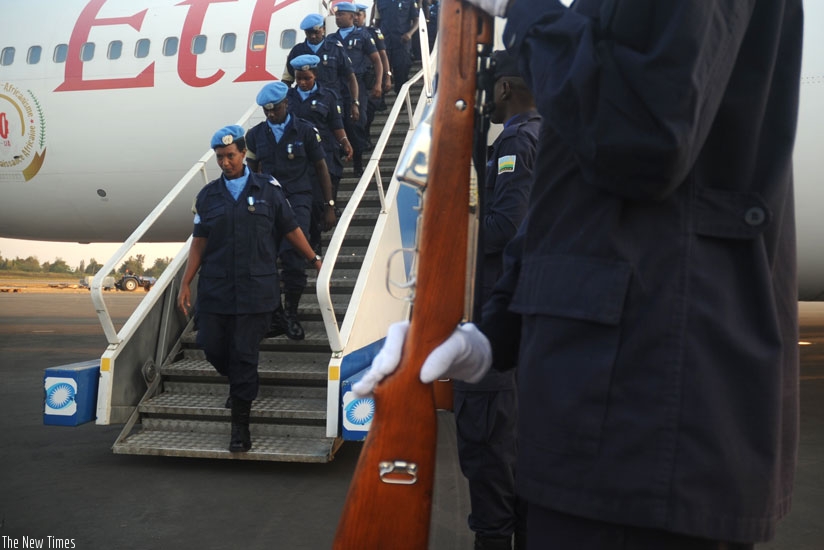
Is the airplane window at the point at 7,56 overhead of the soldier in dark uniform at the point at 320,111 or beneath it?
overhead

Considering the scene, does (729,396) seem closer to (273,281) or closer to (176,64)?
(273,281)

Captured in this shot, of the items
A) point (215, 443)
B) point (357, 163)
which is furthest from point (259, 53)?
point (215, 443)

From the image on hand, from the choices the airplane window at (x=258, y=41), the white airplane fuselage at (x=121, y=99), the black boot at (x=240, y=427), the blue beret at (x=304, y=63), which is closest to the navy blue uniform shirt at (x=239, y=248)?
the black boot at (x=240, y=427)

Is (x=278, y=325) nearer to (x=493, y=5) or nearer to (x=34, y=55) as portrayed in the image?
(x=493, y=5)

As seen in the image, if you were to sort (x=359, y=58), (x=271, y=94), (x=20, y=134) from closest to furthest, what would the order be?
(x=271, y=94), (x=359, y=58), (x=20, y=134)

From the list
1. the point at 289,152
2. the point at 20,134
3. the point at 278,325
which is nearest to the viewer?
the point at 278,325

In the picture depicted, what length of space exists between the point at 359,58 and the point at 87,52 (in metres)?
3.68

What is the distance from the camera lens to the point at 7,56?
349 inches

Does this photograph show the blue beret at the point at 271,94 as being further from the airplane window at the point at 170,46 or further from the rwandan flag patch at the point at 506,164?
the airplane window at the point at 170,46

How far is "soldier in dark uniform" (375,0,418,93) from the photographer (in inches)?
315

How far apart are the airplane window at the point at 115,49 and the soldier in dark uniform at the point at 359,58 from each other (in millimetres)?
2929

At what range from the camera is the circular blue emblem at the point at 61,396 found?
13.7 feet

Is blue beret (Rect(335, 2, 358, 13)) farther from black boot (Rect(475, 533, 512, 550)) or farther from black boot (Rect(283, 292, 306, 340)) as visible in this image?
black boot (Rect(475, 533, 512, 550))

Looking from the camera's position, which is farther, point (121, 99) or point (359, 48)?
point (121, 99)
